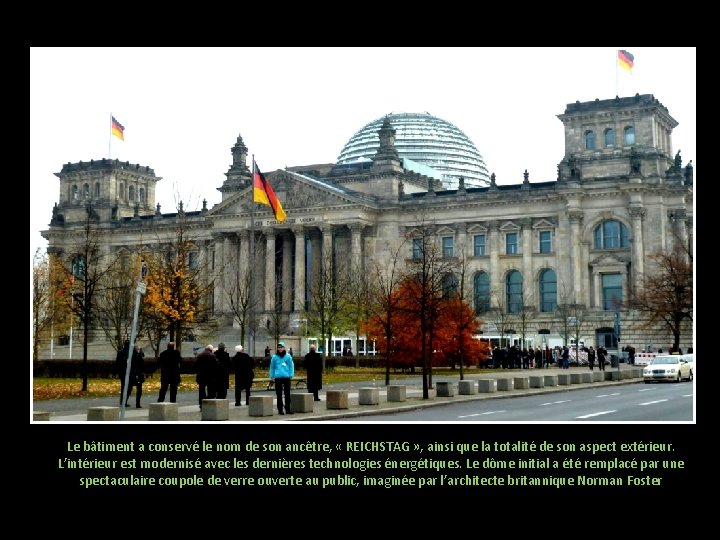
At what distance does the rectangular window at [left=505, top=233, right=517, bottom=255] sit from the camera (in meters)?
101

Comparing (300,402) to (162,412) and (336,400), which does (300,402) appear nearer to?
(336,400)

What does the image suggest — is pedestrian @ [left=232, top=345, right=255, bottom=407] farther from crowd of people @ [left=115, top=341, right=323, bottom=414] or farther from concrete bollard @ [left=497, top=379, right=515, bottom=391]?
concrete bollard @ [left=497, top=379, right=515, bottom=391]

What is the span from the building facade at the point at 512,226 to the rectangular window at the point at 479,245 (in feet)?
0.37

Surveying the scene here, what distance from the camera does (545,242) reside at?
9931 centimetres

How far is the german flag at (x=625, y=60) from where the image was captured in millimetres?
81188

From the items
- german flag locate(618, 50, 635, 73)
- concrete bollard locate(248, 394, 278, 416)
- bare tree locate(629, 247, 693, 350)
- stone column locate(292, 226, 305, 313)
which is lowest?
concrete bollard locate(248, 394, 278, 416)

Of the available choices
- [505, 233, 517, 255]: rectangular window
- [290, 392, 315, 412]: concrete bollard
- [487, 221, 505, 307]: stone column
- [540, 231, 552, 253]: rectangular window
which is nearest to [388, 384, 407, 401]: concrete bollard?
[290, 392, 315, 412]: concrete bollard

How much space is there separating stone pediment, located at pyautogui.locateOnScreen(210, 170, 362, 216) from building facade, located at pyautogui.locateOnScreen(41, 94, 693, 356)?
127 mm

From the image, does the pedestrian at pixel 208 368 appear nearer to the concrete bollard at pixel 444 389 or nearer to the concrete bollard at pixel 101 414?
the concrete bollard at pixel 101 414

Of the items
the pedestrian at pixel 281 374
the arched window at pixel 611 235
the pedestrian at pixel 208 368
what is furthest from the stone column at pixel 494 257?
the pedestrian at pixel 281 374
